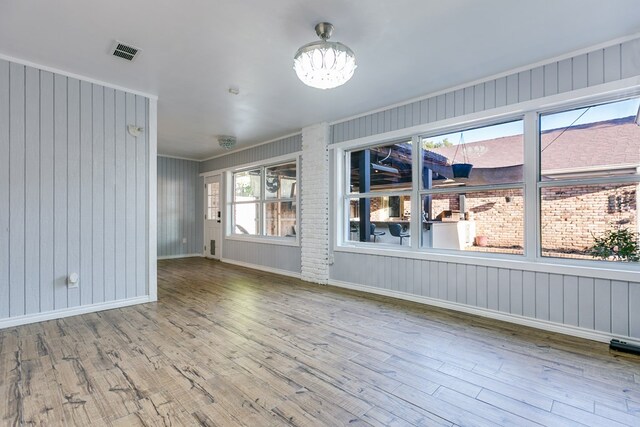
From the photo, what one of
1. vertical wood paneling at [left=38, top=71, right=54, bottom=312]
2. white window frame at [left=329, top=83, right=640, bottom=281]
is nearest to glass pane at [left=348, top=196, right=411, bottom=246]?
white window frame at [left=329, top=83, right=640, bottom=281]

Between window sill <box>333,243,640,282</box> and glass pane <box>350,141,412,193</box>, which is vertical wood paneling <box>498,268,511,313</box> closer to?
window sill <box>333,243,640,282</box>

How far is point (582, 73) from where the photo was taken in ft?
8.70

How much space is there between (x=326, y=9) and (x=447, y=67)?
57.9 inches

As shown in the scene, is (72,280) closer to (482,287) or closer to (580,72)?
(482,287)

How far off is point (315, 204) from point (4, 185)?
3534 millimetres

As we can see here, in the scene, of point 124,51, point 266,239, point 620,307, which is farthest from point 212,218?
point 620,307

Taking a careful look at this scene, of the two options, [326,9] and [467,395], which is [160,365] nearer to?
[467,395]

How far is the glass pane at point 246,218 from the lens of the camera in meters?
6.33

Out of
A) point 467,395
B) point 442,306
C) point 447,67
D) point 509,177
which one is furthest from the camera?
point 442,306

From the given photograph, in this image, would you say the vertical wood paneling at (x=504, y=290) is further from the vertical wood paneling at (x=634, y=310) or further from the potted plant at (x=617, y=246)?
the vertical wood paneling at (x=634, y=310)

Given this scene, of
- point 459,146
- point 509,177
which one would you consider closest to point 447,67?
point 459,146

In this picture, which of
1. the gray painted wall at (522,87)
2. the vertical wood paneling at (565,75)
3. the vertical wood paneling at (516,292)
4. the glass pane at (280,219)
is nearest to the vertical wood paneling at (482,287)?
the vertical wood paneling at (516,292)

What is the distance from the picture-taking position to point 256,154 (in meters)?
6.16

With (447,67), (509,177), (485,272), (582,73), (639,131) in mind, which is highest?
(447,67)
